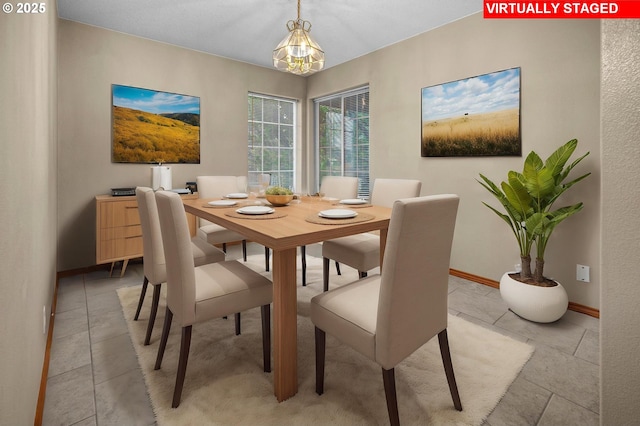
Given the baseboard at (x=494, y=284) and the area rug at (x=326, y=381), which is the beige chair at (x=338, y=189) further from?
the baseboard at (x=494, y=284)

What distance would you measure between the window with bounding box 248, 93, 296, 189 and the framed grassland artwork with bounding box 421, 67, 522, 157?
7.69ft

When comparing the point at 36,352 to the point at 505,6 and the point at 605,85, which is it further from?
the point at 505,6

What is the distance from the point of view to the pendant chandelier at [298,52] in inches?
96.7

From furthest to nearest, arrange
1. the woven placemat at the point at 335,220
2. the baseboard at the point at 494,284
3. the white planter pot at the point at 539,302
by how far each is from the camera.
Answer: the baseboard at the point at 494,284
the white planter pot at the point at 539,302
the woven placemat at the point at 335,220

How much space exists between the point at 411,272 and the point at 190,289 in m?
0.99

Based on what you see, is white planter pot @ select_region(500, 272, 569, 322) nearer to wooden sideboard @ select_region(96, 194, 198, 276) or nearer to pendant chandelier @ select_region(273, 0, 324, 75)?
pendant chandelier @ select_region(273, 0, 324, 75)

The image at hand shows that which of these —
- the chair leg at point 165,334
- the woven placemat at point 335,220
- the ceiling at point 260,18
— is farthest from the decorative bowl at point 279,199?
the ceiling at point 260,18

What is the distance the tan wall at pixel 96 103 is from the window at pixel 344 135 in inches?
68.4

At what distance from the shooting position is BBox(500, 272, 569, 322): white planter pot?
2254mm

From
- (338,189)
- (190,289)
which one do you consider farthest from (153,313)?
(338,189)

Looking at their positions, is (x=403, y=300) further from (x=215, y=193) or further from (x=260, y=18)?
(x=260, y=18)

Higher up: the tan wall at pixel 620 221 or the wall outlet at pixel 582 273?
the tan wall at pixel 620 221

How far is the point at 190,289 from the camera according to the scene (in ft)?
4.91

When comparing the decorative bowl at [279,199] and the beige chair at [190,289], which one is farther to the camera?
the decorative bowl at [279,199]
